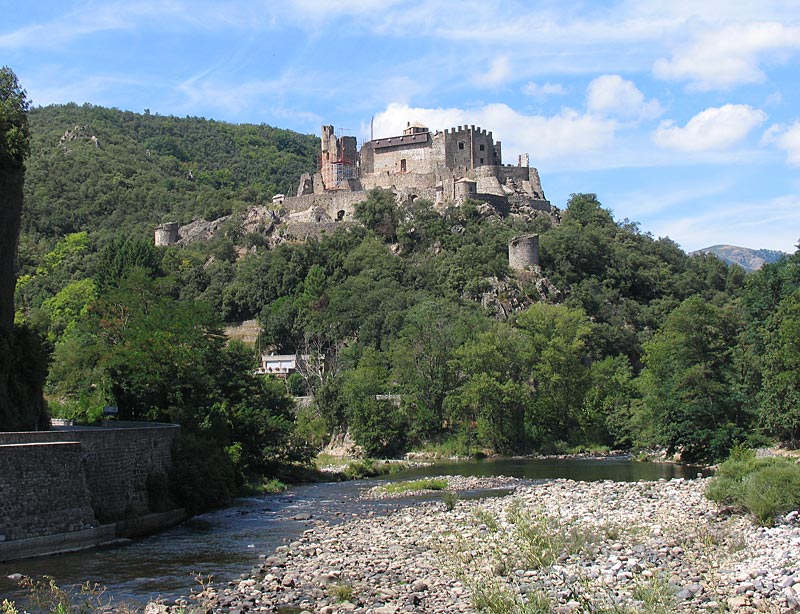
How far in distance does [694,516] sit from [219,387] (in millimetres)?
23810

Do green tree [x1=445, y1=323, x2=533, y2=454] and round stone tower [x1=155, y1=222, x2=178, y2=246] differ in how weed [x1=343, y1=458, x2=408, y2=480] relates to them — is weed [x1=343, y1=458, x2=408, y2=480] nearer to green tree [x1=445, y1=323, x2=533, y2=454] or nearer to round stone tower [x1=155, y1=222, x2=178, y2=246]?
green tree [x1=445, y1=323, x2=533, y2=454]

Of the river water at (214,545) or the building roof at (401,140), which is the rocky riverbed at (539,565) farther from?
the building roof at (401,140)

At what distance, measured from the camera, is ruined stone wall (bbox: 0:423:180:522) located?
78.7 ft

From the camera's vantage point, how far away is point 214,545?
81.8ft

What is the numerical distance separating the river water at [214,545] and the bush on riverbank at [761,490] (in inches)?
423

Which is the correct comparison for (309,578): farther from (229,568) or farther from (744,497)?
(744,497)

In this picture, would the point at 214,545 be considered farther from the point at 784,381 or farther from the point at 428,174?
the point at 428,174

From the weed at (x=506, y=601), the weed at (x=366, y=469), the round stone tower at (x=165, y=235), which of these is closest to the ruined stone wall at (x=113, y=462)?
the weed at (x=506, y=601)

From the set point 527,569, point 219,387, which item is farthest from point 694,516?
point 219,387

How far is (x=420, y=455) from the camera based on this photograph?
195ft

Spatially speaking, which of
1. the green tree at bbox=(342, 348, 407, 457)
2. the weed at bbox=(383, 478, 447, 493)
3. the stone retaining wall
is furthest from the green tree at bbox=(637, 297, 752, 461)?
the stone retaining wall

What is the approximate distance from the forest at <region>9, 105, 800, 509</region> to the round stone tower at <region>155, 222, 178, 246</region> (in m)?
3.72

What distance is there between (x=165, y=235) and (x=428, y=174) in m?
29.2

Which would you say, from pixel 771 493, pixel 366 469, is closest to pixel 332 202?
pixel 366 469
